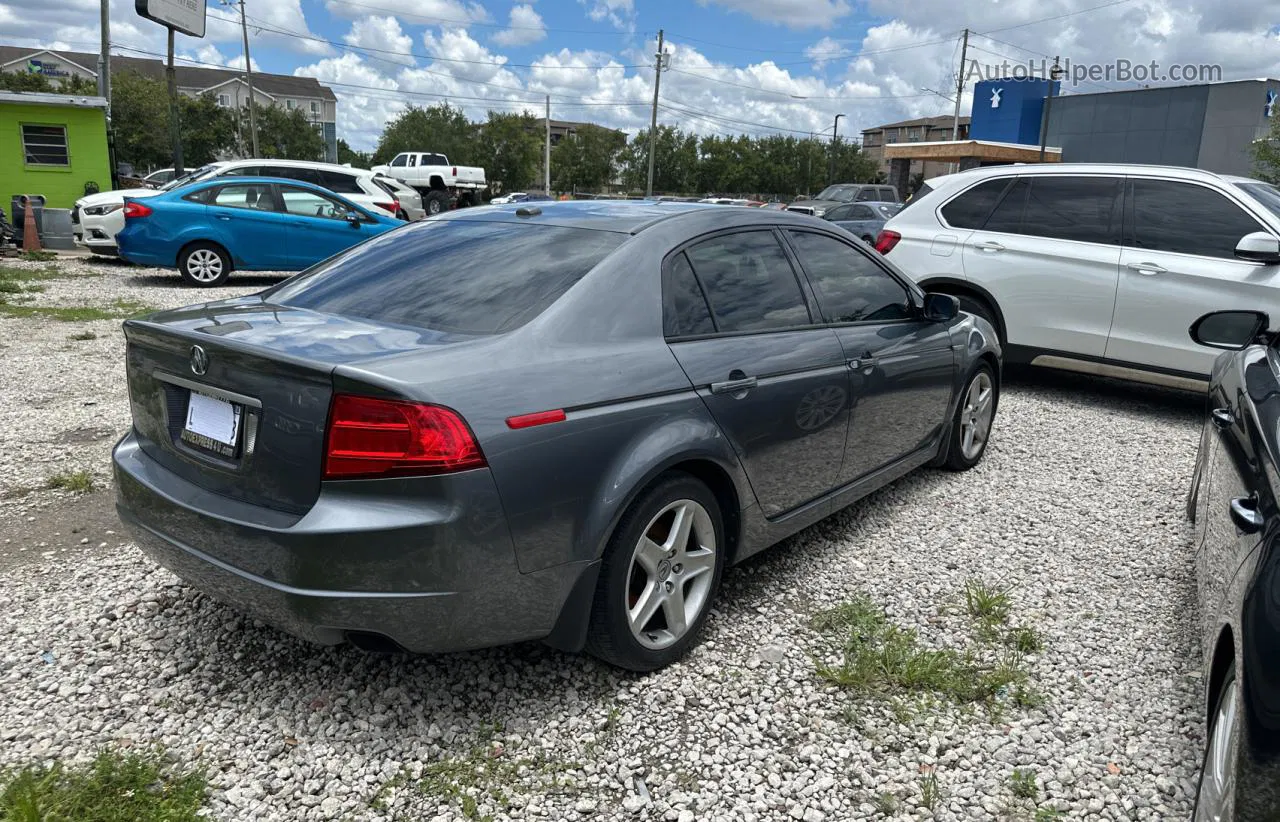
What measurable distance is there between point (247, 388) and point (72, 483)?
2781 millimetres

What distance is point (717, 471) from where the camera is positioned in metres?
3.08

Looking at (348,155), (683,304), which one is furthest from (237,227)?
(348,155)

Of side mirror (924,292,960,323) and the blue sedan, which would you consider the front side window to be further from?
the blue sedan

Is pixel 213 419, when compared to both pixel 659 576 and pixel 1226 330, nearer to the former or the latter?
pixel 659 576

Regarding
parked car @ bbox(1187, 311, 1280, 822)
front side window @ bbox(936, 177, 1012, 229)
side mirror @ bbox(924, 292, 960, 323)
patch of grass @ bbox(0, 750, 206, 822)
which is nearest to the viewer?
parked car @ bbox(1187, 311, 1280, 822)

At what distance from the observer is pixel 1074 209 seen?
272 inches

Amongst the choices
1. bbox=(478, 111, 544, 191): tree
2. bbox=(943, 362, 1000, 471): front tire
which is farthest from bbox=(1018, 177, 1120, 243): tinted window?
bbox=(478, 111, 544, 191): tree

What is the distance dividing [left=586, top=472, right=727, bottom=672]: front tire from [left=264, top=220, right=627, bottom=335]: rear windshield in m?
0.72

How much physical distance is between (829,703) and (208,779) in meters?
1.87

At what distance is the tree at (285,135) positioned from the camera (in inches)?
2584

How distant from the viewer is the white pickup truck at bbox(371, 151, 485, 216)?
3344 cm

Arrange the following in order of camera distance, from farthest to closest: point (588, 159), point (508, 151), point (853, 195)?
point (588, 159) → point (508, 151) → point (853, 195)

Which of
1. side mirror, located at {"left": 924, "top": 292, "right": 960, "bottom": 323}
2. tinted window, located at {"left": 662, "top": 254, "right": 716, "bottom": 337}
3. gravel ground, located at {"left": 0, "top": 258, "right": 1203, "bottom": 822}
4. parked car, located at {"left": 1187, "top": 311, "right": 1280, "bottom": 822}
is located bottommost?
gravel ground, located at {"left": 0, "top": 258, "right": 1203, "bottom": 822}

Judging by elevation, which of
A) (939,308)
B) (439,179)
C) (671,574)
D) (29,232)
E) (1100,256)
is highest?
(439,179)
